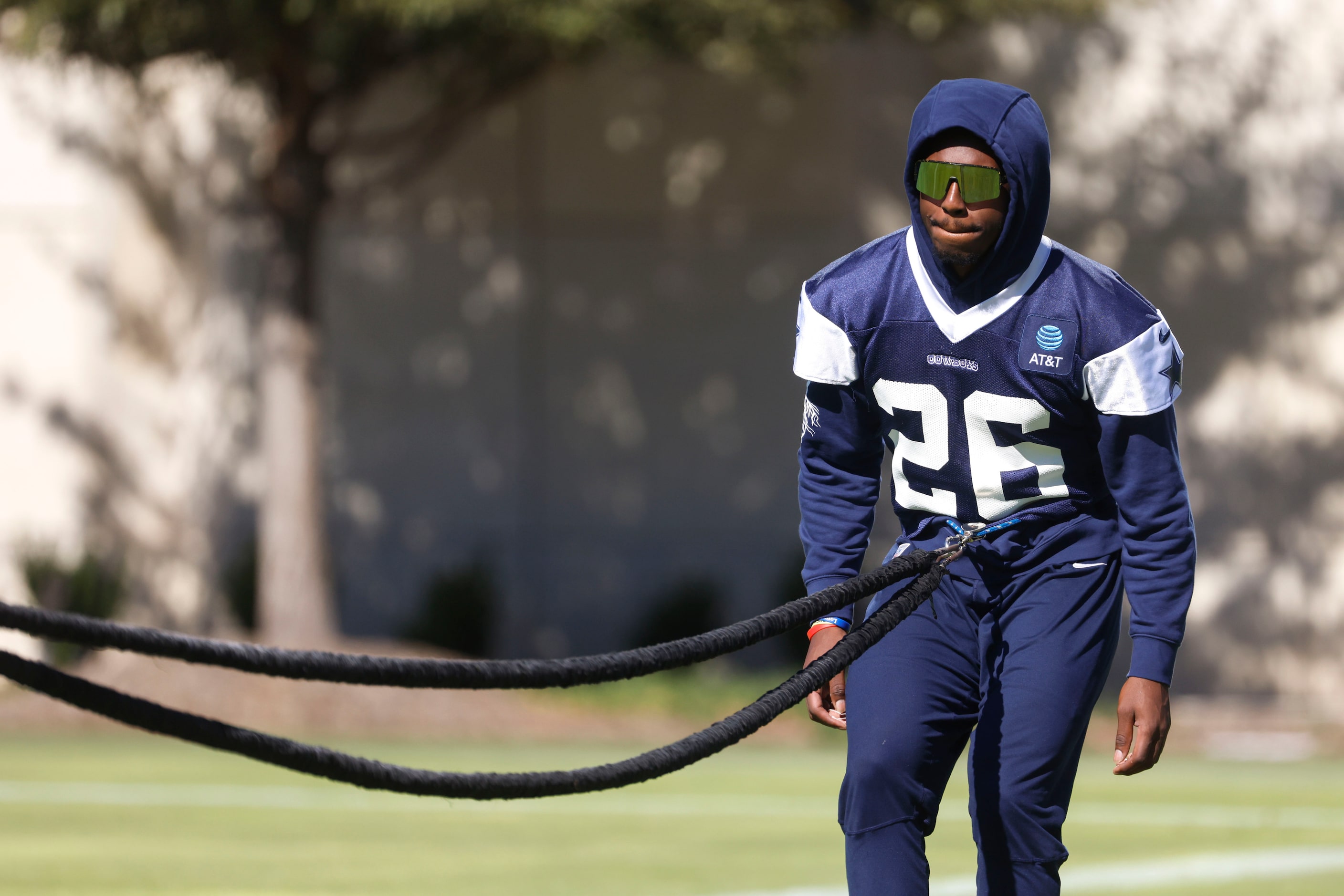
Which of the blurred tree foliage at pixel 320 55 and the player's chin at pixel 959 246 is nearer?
the player's chin at pixel 959 246

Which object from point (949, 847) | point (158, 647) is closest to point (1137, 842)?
point (949, 847)

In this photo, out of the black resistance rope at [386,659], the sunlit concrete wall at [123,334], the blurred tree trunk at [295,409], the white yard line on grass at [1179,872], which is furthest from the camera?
the sunlit concrete wall at [123,334]

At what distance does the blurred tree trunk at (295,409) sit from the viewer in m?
15.5

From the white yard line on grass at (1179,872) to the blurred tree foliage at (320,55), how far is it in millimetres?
6290

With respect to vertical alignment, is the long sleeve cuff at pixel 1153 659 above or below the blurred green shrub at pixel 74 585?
below

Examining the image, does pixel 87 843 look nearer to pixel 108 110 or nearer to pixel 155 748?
pixel 155 748

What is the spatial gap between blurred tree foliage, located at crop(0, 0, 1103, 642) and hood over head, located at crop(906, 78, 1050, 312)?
8.53 m

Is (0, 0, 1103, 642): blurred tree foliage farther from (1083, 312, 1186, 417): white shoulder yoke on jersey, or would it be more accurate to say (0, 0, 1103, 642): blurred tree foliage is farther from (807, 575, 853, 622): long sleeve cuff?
(1083, 312, 1186, 417): white shoulder yoke on jersey

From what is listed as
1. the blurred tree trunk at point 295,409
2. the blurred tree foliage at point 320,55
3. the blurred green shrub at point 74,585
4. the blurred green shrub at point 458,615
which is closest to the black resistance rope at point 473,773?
the blurred tree foliage at point 320,55

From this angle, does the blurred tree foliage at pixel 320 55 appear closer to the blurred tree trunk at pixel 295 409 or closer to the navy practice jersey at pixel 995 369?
the blurred tree trunk at pixel 295 409

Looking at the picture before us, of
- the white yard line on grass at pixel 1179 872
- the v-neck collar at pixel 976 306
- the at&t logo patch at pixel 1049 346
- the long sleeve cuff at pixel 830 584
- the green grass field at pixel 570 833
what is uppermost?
the v-neck collar at pixel 976 306

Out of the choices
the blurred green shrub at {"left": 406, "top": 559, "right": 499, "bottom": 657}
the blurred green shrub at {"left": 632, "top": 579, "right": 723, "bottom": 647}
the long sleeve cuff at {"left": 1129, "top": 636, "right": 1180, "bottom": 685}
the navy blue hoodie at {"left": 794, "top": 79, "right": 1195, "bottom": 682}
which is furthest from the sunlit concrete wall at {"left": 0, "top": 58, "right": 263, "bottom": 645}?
the long sleeve cuff at {"left": 1129, "top": 636, "right": 1180, "bottom": 685}

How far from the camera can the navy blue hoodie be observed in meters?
4.43

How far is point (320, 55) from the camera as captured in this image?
564 inches
